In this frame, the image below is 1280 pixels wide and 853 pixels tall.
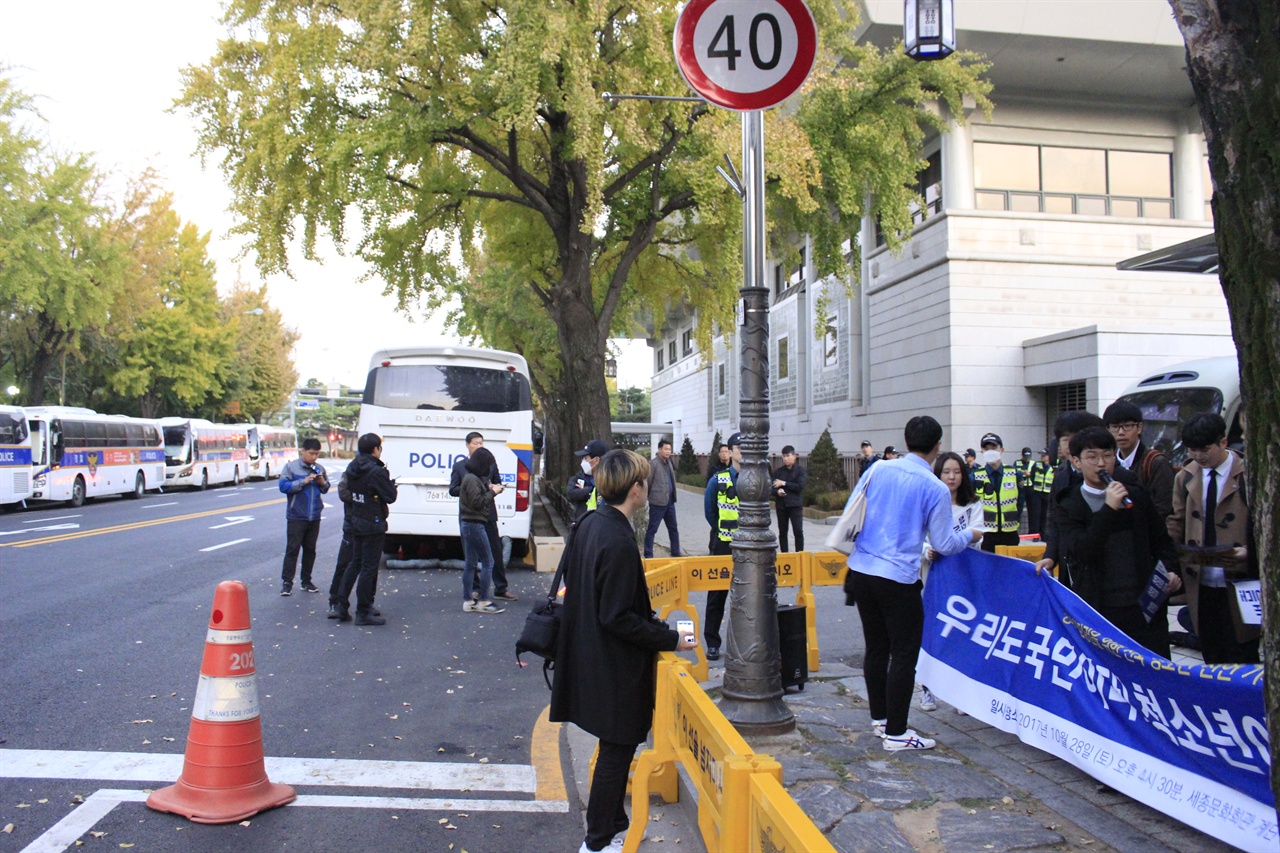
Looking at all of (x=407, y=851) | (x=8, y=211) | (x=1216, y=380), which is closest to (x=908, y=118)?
(x=1216, y=380)

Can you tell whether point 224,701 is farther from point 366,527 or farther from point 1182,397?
point 1182,397

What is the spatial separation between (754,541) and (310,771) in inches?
109

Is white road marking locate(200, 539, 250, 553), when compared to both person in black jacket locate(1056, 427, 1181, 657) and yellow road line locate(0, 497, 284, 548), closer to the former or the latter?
yellow road line locate(0, 497, 284, 548)

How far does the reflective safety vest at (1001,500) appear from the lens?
→ 10.7m

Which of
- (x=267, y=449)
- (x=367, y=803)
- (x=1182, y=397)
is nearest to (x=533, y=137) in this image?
(x=1182, y=397)

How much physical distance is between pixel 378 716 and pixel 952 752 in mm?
3595

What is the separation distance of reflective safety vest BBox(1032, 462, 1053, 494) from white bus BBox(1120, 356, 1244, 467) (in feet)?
6.18

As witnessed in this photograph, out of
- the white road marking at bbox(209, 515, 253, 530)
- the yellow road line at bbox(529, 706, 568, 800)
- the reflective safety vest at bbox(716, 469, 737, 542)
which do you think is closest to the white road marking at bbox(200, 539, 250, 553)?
the white road marking at bbox(209, 515, 253, 530)

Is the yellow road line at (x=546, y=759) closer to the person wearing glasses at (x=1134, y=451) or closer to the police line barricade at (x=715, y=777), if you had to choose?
the police line barricade at (x=715, y=777)

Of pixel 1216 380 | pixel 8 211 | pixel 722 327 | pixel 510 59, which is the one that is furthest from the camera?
pixel 8 211

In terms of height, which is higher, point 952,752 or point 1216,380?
point 1216,380

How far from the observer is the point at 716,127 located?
1332 cm

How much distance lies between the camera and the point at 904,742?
17.0ft

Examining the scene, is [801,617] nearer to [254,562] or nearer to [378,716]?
[378,716]
